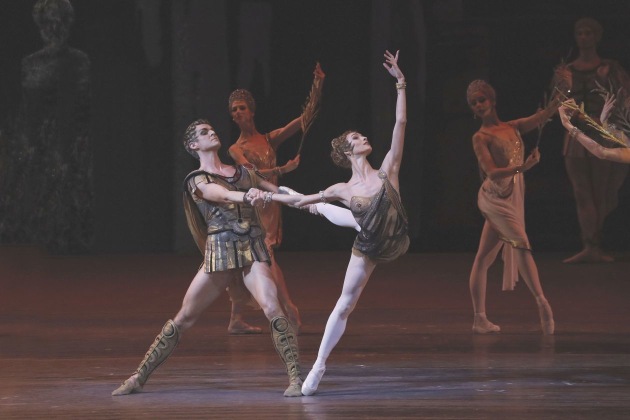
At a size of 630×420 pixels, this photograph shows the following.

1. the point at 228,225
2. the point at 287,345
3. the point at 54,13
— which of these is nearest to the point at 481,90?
the point at 228,225

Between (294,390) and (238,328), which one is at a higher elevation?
(294,390)

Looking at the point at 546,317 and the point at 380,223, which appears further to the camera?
the point at 546,317

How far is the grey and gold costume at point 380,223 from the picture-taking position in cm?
736

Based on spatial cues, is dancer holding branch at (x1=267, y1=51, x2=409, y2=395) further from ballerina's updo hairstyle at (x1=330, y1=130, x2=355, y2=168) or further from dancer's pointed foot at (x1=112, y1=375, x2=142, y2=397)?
dancer's pointed foot at (x1=112, y1=375, x2=142, y2=397)

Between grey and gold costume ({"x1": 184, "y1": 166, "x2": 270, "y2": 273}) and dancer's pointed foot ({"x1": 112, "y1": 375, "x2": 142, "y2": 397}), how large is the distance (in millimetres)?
657

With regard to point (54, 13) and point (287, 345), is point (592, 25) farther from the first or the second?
point (287, 345)

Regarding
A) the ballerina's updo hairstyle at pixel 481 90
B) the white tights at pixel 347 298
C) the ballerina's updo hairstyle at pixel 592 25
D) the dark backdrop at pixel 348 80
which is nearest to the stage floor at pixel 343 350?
the white tights at pixel 347 298

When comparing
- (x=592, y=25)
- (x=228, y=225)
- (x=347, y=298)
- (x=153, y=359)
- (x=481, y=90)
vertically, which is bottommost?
(x=153, y=359)

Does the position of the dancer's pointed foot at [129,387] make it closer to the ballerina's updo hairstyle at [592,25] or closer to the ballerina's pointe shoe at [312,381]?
the ballerina's pointe shoe at [312,381]

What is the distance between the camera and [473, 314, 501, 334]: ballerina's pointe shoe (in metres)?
9.45

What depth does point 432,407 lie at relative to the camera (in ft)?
22.4

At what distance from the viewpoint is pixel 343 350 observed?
28.9 feet

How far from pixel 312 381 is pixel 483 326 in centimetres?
251

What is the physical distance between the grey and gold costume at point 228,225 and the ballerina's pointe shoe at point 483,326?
240cm
